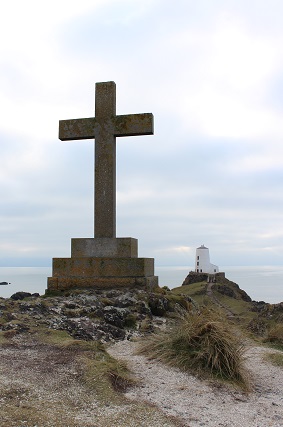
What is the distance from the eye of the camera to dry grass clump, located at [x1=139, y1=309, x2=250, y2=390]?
16.3ft

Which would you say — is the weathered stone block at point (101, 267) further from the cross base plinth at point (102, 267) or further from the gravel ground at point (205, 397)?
the gravel ground at point (205, 397)

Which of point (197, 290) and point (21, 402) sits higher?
point (197, 290)

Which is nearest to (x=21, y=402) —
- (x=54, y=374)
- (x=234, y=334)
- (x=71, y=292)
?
(x=54, y=374)

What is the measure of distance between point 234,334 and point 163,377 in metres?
1.27

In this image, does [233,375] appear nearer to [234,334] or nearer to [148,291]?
[234,334]

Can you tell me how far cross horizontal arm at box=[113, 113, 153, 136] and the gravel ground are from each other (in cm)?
581

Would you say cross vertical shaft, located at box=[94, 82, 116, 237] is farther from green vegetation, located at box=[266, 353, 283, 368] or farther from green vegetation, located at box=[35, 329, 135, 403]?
green vegetation, located at box=[266, 353, 283, 368]

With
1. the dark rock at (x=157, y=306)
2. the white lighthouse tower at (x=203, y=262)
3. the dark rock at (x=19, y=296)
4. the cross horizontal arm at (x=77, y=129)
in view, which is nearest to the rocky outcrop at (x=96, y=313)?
the dark rock at (x=157, y=306)

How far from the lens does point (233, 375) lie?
4.89 m

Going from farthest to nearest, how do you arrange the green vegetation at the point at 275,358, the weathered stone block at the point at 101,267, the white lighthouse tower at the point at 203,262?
the white lighthouse tower at the point at 203,262
the weathered stone block at the point at 101,267
the green vegetation at the point at 275,358

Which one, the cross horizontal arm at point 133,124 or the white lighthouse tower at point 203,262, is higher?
the cross horizontal arm at point 133,124

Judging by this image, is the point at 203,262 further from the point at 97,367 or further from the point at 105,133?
the point at 97,367

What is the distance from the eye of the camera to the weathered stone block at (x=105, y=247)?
9.59 m

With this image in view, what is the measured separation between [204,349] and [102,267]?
471 centimetres
